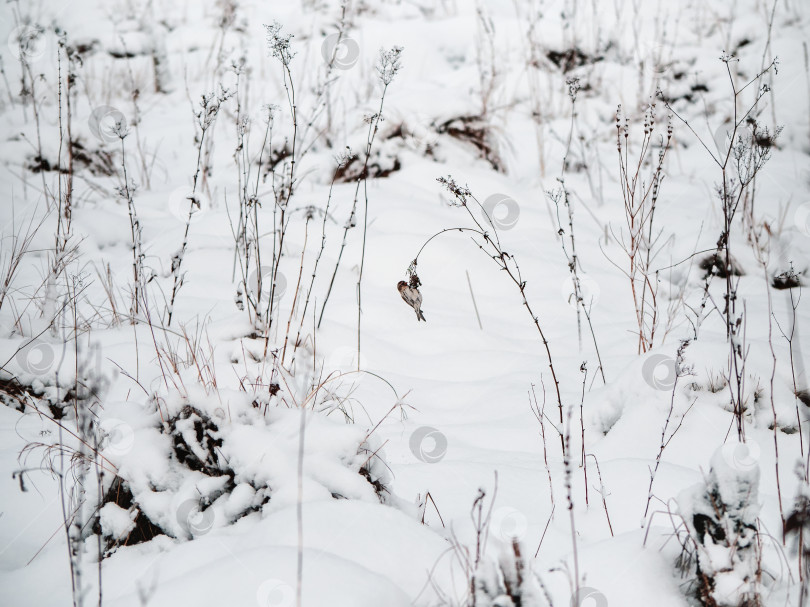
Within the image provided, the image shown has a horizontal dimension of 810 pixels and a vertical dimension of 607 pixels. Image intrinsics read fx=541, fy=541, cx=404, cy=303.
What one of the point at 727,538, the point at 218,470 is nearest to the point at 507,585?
the point at 727,538

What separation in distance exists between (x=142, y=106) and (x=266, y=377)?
14.6 ft

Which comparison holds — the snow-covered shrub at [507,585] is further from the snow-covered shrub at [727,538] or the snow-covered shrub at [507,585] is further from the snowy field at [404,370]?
the snow-covered shrub at [727,538]

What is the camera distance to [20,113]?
13.1 ft

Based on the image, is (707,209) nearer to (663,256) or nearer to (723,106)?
(663,256)

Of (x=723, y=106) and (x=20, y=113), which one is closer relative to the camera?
(x=20, y=113)

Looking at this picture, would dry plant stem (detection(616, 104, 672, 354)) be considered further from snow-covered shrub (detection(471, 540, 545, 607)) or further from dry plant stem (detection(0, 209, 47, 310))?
dry plant stem (detection(0, 209, 47, 310))

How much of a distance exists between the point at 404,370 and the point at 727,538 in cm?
118

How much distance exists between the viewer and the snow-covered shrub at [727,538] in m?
0.79

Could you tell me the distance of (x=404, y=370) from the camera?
74.2 inches

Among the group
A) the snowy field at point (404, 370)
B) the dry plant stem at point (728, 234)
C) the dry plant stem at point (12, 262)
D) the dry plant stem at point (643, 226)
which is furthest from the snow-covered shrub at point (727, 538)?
the dry plant stem at point (12, 262)

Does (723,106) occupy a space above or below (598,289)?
above

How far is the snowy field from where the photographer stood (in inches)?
33.8

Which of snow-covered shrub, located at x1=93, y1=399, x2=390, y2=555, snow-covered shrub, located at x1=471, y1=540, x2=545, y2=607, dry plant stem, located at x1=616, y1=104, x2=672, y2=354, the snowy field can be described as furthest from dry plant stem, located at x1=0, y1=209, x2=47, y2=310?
dry plant stem, located at x1=616, y1=104, x2=672, y2=354

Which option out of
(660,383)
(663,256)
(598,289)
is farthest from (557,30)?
(660,383)
